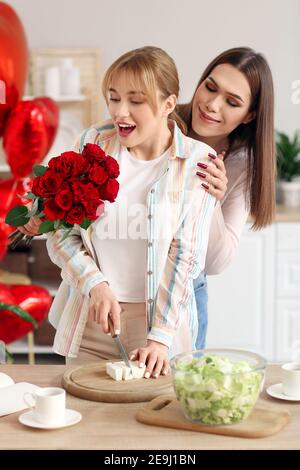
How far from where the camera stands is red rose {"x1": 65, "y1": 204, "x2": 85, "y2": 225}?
4.79 feet

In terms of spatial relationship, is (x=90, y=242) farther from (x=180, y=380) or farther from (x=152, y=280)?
(x=180, y=380)

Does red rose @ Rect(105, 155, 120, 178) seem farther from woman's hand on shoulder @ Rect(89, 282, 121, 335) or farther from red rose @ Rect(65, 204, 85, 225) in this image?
woman's hand on shoulder @ Rect(89, 282, 121, 335)

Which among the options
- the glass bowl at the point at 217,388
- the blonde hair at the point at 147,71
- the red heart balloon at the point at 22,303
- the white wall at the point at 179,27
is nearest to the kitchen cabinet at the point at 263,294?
the white wall at the point at 179,27

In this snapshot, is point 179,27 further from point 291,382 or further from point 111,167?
point 291,382

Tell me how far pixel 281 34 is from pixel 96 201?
302cm

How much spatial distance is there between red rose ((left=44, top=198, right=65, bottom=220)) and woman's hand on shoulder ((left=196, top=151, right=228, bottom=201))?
18.7 inches

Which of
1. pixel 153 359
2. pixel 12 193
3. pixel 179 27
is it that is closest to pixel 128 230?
pixel 153 359

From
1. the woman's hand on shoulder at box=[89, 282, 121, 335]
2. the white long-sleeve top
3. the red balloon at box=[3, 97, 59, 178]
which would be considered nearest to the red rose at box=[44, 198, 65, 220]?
the woman's hand on shoulder at box=[89, 282, 121, 335]

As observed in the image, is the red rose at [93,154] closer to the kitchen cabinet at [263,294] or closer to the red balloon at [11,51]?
the red balloon at [11,51]

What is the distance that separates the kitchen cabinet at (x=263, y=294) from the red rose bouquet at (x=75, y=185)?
248 centimetres

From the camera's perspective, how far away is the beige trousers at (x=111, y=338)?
1.84 metres

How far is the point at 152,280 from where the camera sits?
5.85ft

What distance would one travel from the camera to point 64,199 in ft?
4.75
